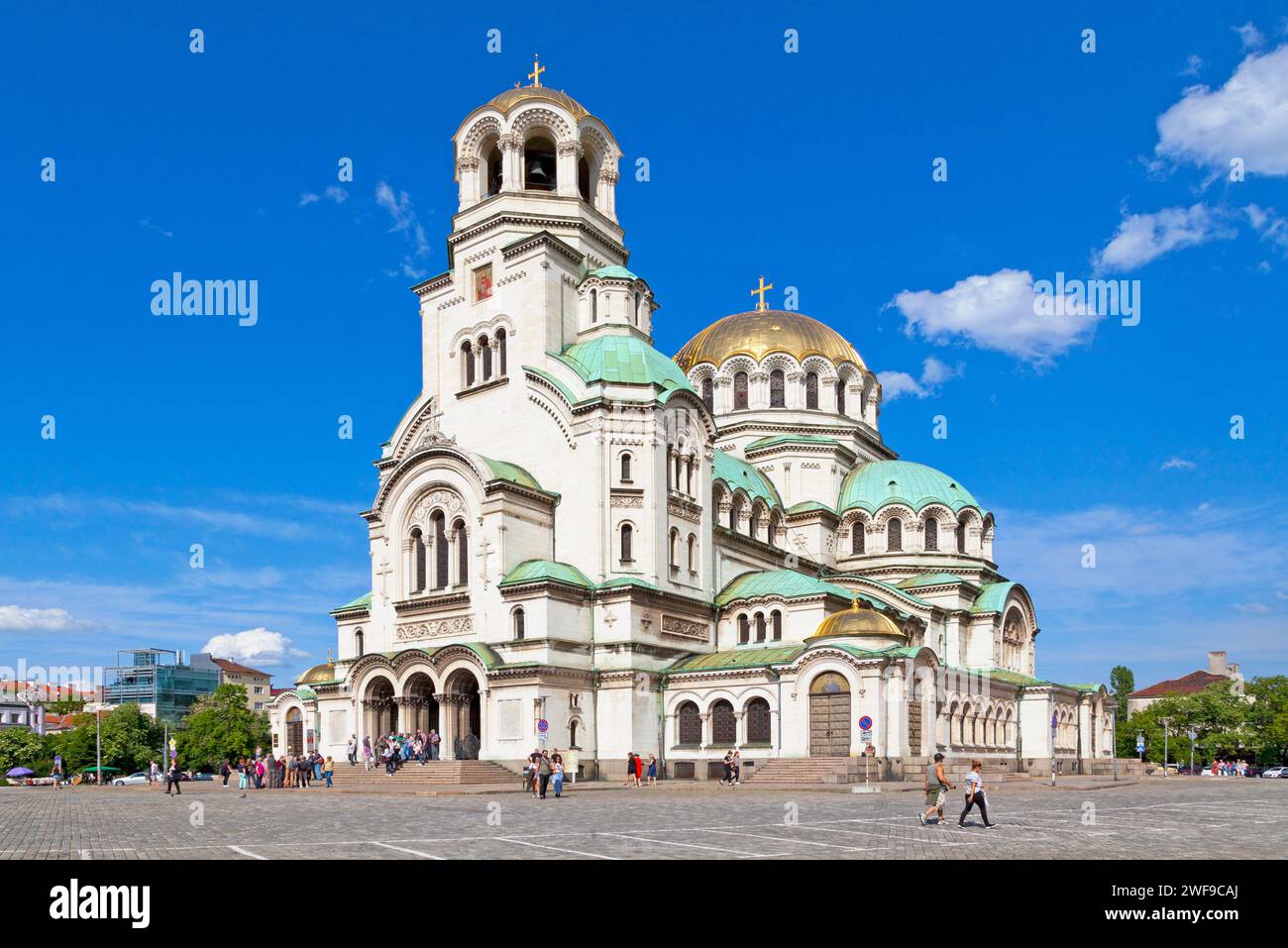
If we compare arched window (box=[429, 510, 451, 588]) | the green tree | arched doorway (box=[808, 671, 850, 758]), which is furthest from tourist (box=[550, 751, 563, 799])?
the green tree

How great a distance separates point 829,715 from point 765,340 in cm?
2840

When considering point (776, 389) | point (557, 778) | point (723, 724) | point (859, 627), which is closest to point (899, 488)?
point (776, 389)

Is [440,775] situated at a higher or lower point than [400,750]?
lower

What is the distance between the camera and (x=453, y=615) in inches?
1950

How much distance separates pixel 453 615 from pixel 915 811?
2678 centimetres

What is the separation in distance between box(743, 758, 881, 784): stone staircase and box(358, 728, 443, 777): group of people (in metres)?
11.7

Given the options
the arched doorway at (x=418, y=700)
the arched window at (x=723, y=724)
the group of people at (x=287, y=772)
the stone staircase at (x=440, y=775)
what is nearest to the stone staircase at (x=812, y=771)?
the arched window at (x=723, y=724)

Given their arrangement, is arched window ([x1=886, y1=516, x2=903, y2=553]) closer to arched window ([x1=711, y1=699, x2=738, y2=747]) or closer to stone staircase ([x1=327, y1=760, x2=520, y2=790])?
arched window ([x1=711, y1=699, x2=738, y2=747])

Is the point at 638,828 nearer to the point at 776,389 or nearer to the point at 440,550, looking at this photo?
the point at 440,550

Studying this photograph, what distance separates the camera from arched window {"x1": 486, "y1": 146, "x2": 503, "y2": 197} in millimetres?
56406

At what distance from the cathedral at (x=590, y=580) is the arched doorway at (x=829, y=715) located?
89 millimetres

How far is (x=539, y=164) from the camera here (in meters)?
56.6
